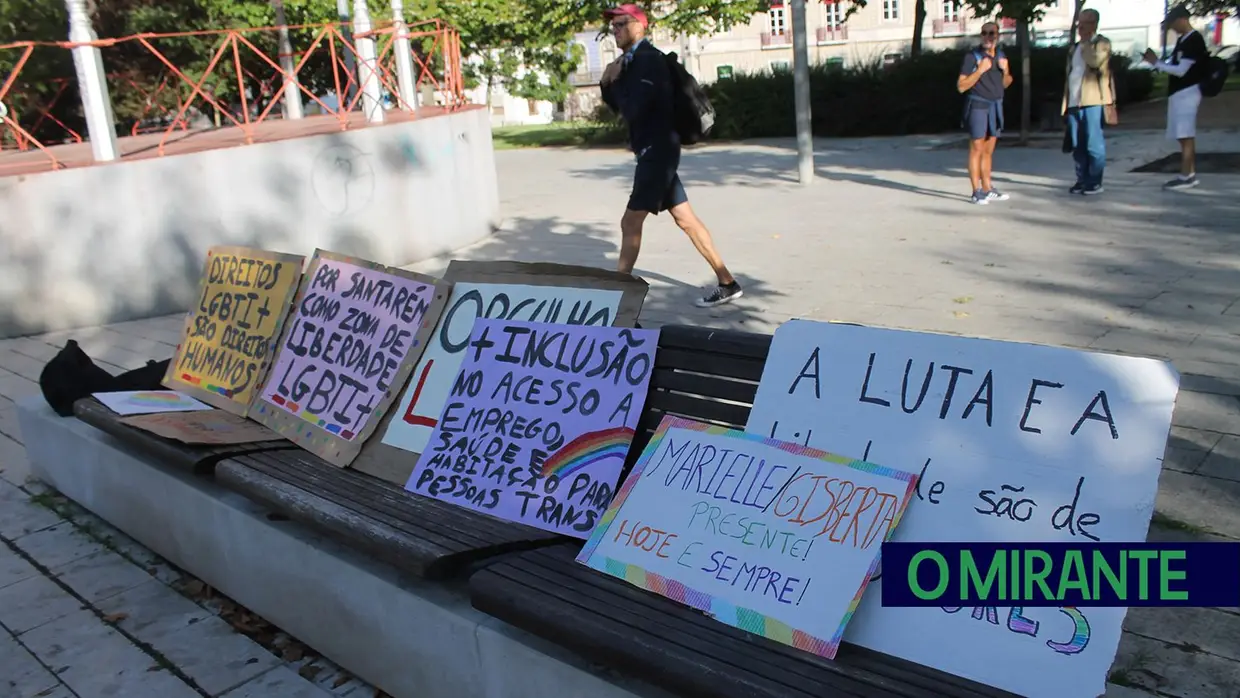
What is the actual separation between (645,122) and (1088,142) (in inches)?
232

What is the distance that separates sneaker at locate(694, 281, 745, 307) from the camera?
7.24 m

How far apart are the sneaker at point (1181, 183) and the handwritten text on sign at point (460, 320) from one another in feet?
30.0

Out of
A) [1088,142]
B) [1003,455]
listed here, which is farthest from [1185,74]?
[1003,455]

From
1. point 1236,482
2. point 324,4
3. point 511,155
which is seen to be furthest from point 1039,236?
point 324,4

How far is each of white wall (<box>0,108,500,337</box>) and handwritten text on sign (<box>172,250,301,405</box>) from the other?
4.04 metres

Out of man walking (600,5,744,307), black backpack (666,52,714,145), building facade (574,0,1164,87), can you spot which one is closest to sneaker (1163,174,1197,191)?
man walking (600,5,744,307)

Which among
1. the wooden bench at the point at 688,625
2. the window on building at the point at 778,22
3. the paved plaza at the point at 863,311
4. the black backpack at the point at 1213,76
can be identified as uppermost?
the window on building at the point at 778,22

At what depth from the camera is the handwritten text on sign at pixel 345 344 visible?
12.8 ft

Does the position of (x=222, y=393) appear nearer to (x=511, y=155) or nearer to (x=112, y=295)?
(x=112, y=295)

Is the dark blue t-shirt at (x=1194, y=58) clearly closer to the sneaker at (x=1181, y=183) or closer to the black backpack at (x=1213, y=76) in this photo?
the black backpack at (x=1213, y=76)

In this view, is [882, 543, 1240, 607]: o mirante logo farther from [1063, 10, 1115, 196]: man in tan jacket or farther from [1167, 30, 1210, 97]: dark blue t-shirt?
[1167, 30, 1210, 97]: dark blue t-shirt

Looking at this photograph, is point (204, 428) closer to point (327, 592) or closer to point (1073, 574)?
point (327, 592)

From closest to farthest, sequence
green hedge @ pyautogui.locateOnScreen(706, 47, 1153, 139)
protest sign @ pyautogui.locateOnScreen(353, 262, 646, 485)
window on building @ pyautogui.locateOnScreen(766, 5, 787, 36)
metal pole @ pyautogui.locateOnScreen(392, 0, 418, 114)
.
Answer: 1. protest sign @ pyautogui.locateOnScreen(353, 262, 646, 485)
2. metal pole @ pyautogui.locateOnScreen(392, 0, 418, 114)
3. green hedge @ pyautogui.locateOnScreen(706, 47, 1153, 139)
4. window on building @ pyautogui.locateOnScreen(766, 5, 787, 36)

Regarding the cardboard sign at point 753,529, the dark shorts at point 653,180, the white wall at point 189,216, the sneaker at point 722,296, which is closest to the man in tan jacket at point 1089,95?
the sneaker at point 722,296
